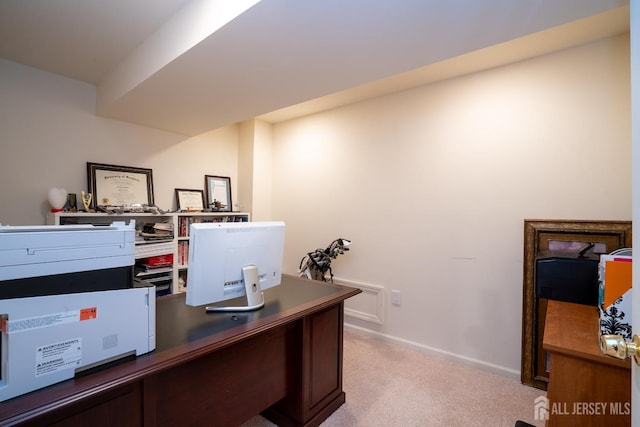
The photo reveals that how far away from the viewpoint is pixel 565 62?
2.09 metres

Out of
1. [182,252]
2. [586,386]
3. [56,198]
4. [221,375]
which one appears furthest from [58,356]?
[182,252]

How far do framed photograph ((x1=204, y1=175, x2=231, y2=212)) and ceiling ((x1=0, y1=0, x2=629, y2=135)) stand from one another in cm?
100

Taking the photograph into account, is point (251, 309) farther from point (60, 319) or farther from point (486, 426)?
point (486, 426)

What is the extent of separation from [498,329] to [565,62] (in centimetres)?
202

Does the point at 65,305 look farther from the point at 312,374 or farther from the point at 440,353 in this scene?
the point at 440,353

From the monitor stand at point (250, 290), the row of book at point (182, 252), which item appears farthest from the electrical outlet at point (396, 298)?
the row of book at point (182, 252)

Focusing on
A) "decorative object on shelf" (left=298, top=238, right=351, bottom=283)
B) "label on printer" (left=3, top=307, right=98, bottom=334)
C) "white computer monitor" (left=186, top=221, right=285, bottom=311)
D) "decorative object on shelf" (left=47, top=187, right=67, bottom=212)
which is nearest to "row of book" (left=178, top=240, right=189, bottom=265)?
"decorative object on shelf" (left=47, top=187, right=67, bottom=212)

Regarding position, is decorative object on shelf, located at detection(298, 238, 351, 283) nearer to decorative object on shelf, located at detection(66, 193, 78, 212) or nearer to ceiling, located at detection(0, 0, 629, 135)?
ceiling, located at detection(0, 0, 629, 135)

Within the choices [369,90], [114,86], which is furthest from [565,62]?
[114,86]

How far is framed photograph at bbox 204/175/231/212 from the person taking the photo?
3.47 metres

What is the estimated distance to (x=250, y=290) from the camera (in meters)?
1.53

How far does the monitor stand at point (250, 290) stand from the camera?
1.51m

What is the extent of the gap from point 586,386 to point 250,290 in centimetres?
141

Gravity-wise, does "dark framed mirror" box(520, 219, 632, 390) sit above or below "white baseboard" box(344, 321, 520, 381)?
above
